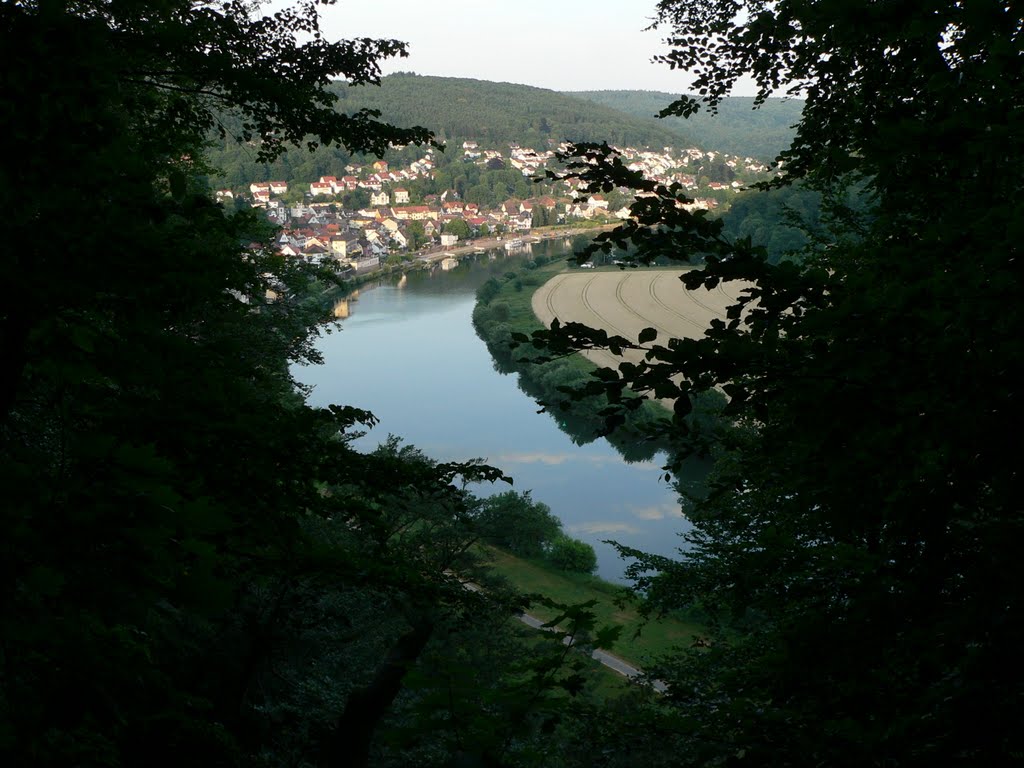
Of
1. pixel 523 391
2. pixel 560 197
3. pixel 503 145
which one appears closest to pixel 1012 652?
pixel 523 391

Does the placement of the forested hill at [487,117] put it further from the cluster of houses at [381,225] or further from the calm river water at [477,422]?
the calm river water at [477,422]

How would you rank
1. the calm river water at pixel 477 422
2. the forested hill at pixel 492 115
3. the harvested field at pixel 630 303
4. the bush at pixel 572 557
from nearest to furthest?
the bush at pixel 572 557
the calm river water at pixel 477 422
the harvested field at pixel 630 303
the forested hill at pixel 492 115

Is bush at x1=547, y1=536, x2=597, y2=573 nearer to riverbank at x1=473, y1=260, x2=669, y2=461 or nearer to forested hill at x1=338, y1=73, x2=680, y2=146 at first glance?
riverbank at x1=473, y1=260, x2=669, y2=461

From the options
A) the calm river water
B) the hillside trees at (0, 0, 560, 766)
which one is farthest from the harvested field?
the hillside trees at (0, 0, 560, 766)

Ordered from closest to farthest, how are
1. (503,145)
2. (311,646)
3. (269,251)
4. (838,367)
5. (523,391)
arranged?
(838,367) < (311,646) < (269,251) < (523,391) < (503,145)

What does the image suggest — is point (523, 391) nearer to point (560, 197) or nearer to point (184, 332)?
point (184, 332)

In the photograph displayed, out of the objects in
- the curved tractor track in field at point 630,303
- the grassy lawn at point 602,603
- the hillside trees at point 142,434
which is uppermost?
the hillside trees at point 142,434

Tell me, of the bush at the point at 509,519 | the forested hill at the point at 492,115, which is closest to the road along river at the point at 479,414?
the bush at the point at 509,519
